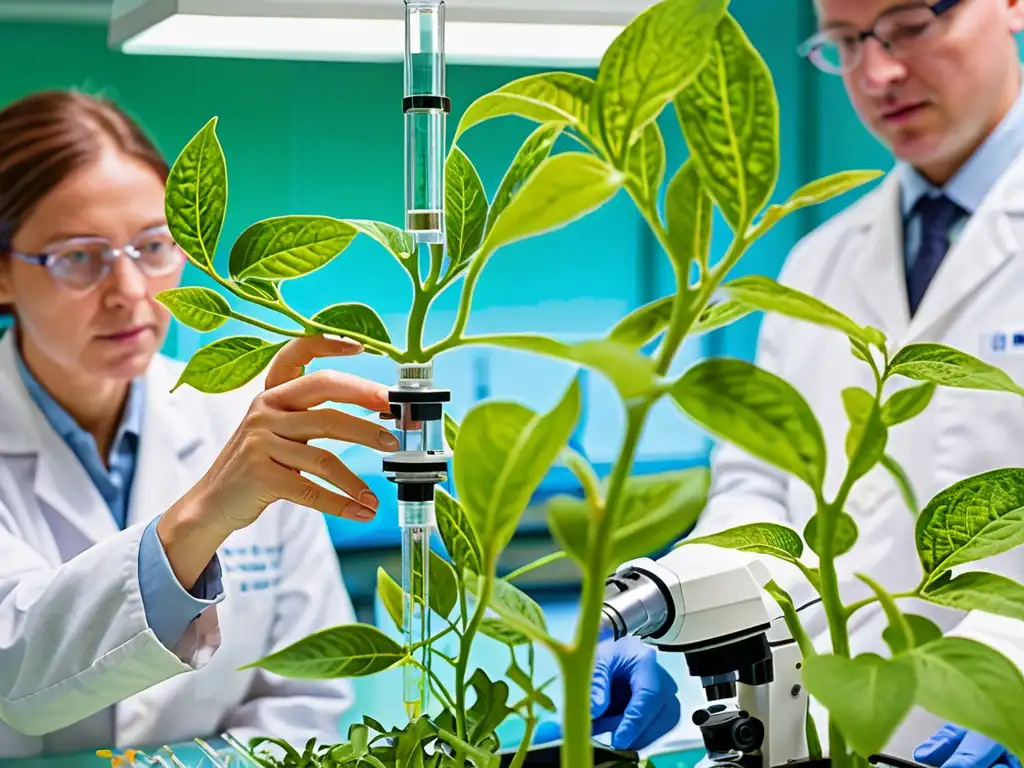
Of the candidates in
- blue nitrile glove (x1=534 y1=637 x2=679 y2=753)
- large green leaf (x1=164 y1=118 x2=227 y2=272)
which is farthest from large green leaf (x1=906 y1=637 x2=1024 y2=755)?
blue nitrile glove (x1=534 y1=637 x2=679 y2=753)

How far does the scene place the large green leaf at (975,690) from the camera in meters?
0.27

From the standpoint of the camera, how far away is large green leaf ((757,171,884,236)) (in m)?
0.33

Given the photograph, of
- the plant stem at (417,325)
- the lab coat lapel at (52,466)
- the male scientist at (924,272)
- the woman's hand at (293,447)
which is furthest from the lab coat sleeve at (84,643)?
the male scientist at (924,272)

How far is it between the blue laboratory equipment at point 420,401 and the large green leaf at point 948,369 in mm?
190

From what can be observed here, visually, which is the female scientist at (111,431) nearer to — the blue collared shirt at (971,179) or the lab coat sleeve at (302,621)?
the lab coat sleeve at (302,621)

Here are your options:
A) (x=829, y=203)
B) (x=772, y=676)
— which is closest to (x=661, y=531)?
(x=772, y=676)

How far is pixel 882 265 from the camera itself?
5.48ft

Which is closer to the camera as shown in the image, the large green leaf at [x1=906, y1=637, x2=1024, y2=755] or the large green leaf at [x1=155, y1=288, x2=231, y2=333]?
the large green leaf at [x1=906, y1=637, x2=1024, y2=755]

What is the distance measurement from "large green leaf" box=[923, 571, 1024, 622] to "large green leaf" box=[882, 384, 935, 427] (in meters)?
0.06

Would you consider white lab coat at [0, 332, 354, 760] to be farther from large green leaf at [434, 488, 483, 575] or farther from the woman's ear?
the woman's ear

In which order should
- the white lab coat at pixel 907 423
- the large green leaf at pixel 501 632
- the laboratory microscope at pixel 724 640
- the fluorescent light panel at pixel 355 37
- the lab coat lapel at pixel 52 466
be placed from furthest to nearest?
the lab coat lapel at pixel 52 466, the white lab coat at pixel 907 423, the fluorescent light panel at pixel 355 37, the laboratory microscope at pixel 724 640, the large green leaf at pixel 501 632

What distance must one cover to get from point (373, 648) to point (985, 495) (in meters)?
0.24

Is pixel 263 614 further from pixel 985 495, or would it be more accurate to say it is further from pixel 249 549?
pixel 985 495

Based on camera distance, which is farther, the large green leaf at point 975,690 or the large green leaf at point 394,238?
the large green leaf at point 394,238
